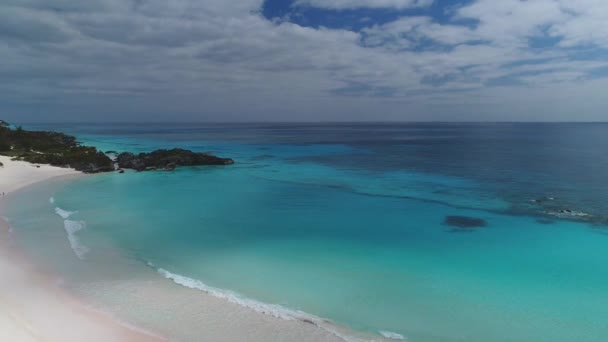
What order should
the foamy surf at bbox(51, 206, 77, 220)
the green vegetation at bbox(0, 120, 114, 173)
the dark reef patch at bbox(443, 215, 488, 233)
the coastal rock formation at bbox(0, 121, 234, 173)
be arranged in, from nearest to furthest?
the dark reef patch at bbox(443, 215, 488, 233)
the foamy surf at bbox(51, 206, 77, 220)
the green vegetation at bbox(0, 120, 114, 173)
the coastal rock formation at bbox(0, 121, 234, 173)

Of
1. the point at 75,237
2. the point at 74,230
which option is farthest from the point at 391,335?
the point at 74,230

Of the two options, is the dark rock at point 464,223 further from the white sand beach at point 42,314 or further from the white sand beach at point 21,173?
the white sand beach at point 21,173

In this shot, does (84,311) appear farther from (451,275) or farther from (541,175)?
(541,175)

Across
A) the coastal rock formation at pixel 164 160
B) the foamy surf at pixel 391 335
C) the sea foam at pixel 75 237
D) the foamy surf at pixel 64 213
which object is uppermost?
the coastal rock formation at pixel 164 160

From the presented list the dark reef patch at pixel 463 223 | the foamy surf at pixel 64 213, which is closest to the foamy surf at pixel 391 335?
the dark reef patch at pixel 463 223

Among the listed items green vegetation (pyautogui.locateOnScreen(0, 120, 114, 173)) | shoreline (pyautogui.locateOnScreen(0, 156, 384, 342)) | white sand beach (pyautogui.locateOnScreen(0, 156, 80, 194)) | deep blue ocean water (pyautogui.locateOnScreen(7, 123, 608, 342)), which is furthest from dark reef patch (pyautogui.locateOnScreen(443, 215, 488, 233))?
green vegetation (pyautogui.locateOnScreen(0, 120, 114, 173))

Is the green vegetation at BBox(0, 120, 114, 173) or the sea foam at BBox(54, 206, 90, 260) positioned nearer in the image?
the sea foam at BBox(54, 206, 90, 260)

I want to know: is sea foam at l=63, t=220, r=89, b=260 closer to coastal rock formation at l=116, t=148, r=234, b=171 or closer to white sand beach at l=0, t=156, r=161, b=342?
white sand beach at l=0, t=156, r=161, b=342

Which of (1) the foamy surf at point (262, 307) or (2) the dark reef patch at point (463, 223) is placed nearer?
(1) the foamy surf at point (262, 307)

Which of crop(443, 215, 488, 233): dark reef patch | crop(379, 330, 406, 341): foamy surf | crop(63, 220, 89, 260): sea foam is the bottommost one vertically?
crop(379, 330, 406, 341): foamy surf
